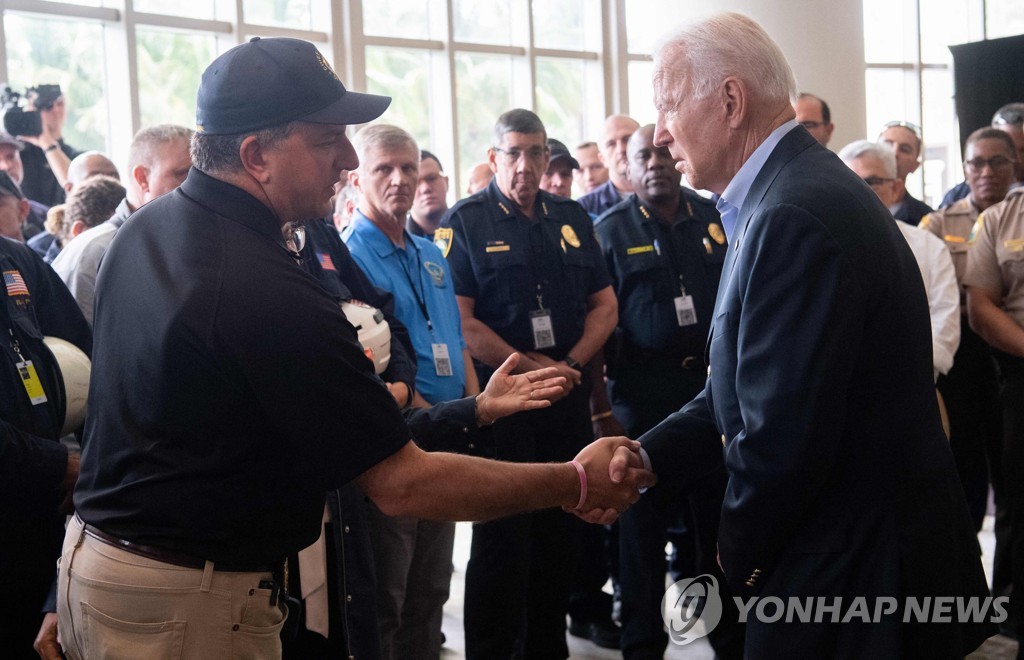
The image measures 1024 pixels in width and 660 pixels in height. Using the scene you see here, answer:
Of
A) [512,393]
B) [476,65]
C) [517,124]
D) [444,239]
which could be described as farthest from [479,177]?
[512,393]

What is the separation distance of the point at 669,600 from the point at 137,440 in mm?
3365

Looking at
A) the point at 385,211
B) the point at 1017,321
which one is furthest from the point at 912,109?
the point at 385,211

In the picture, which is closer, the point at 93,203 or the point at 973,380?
the point at 93,203

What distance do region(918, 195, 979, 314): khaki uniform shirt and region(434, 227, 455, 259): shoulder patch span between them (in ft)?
7.12

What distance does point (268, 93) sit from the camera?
5.90ft

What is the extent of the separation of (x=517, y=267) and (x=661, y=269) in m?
0.66

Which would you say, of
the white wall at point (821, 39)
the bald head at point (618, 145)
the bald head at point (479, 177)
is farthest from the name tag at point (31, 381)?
the white wall at point (821, 39)

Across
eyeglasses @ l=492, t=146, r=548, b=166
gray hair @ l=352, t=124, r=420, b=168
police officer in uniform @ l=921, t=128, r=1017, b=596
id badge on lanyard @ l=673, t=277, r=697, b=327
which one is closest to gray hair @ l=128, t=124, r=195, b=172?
gray hair @ l=352, t=124, r=420, b=168

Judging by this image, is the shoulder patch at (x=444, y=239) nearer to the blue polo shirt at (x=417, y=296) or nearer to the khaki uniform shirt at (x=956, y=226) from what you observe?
the blue polo shirt at (x=417, y=296)

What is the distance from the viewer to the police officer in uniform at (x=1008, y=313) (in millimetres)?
3879

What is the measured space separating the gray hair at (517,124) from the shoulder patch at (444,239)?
1.55 ft

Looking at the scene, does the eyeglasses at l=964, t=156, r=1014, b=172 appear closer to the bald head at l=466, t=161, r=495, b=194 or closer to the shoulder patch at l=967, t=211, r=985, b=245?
the shoulder patch at l=967, t=211, r=985, b=245

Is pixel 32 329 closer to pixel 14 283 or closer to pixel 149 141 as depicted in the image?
pixel 14 283

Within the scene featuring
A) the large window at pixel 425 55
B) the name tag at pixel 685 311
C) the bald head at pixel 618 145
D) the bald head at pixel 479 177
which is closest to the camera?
the name tag at pixel 685 311
